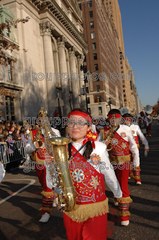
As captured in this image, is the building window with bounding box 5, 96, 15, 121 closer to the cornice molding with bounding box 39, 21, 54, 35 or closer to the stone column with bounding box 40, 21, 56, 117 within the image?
the stone column with bounding box 40, 21, 56, 117

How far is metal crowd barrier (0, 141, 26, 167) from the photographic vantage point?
875cm

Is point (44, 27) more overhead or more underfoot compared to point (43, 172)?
more overhead

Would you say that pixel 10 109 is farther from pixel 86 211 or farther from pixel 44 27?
pixel 86 211

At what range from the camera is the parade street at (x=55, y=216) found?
3.35 metres

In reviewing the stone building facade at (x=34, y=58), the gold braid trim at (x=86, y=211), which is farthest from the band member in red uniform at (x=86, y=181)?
the stone building facade at (x=34, y=58)

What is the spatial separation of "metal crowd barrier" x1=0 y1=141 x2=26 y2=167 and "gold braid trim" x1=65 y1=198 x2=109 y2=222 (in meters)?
7.33

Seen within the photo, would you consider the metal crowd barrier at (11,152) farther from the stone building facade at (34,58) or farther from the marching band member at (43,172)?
the marching band member at (43,172)

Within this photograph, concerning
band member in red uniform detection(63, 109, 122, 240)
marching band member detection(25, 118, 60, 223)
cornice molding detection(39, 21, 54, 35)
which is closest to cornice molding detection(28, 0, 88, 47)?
cornice molding detection(39, 21, 54, 35)

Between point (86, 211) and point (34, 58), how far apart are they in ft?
71.9

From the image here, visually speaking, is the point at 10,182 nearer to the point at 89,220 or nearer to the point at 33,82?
the point at 89,220

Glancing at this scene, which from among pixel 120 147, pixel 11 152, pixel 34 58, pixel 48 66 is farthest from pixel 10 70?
pixel 120 147

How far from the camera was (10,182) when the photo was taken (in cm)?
742

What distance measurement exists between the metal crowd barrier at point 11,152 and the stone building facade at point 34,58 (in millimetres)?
3758

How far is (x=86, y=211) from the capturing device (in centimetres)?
201
